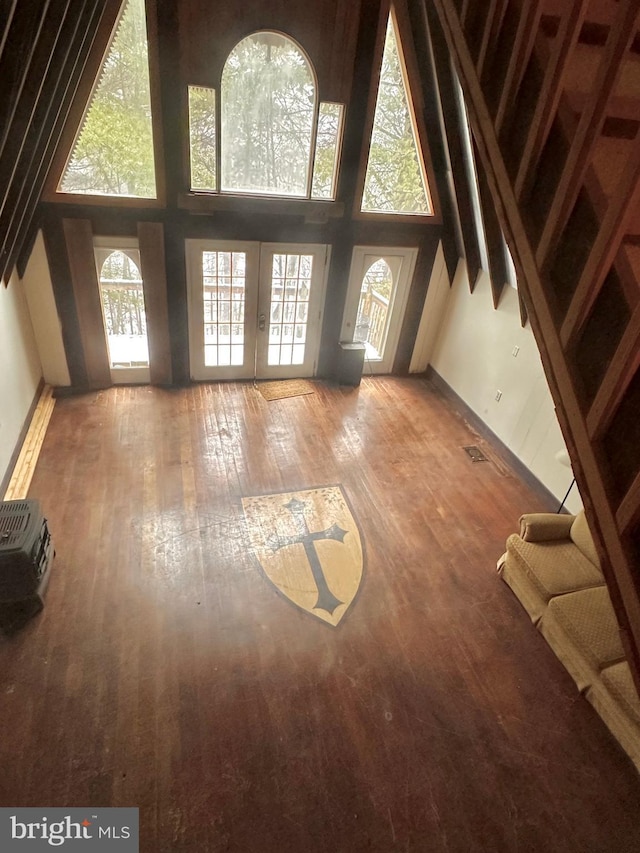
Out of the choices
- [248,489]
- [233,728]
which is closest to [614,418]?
[233,728]

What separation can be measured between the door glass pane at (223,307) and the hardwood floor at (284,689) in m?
1.80

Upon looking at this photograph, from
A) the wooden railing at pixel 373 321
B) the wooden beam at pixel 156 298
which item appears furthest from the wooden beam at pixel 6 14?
the wooden railing at pixel 373 321

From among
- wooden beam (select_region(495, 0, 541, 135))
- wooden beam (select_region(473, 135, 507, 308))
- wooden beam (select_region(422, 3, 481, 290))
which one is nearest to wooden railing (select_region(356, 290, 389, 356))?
wooden beam (select_region(422, 3, 481, 290))

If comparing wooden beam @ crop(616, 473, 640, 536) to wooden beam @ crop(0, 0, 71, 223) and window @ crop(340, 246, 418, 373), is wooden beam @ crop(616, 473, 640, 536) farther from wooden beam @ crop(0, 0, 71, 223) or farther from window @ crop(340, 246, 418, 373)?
window @ crop(340, 246, 418, 373)

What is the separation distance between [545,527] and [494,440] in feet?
6.09

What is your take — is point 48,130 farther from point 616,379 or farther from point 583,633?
point 583,633

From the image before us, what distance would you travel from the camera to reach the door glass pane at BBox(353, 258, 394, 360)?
547cm

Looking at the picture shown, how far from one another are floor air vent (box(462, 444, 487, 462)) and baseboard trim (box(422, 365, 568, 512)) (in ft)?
0.65

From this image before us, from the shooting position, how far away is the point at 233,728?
2344mm

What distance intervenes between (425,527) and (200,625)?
195 centimetres

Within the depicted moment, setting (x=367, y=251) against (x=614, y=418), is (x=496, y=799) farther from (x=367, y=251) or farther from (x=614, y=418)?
(x=367, y=251)

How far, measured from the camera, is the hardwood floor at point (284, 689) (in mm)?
2094

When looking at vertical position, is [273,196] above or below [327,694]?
above

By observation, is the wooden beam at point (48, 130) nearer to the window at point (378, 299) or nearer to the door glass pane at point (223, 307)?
the door glass pane at point (223, 307)
